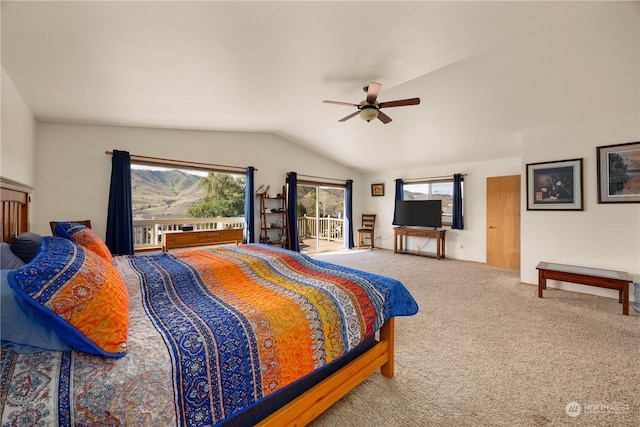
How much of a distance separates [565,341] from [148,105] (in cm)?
511

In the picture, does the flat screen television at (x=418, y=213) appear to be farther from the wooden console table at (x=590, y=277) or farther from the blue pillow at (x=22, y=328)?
the blue pillow at (x=22, y=328)

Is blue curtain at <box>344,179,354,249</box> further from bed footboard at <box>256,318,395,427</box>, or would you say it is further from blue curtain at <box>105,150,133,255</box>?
bed footboard at <box>256,318,395,427</box>

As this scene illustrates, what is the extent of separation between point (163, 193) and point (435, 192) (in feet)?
19.7

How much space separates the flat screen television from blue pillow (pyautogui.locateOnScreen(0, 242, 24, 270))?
6.39 metres

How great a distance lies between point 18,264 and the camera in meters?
1.51

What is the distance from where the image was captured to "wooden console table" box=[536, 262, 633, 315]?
2961mm

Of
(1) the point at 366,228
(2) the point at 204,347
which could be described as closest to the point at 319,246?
(1) the point at 366,228

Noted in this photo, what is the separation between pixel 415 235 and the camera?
6.32 meters

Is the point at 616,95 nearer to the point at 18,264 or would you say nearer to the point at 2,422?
the point at 2,422

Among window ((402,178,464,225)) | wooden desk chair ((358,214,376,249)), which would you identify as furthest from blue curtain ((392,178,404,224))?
wooden desk chair ((358,214,376,249))

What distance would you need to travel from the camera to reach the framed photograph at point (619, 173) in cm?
322

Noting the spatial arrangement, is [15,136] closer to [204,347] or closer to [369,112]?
[204,347]

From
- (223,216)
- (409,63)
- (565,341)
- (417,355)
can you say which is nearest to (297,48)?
(409,63)

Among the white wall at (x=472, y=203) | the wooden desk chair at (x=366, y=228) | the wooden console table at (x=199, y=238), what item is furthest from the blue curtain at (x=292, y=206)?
the white wall at (x=472, y=203)
